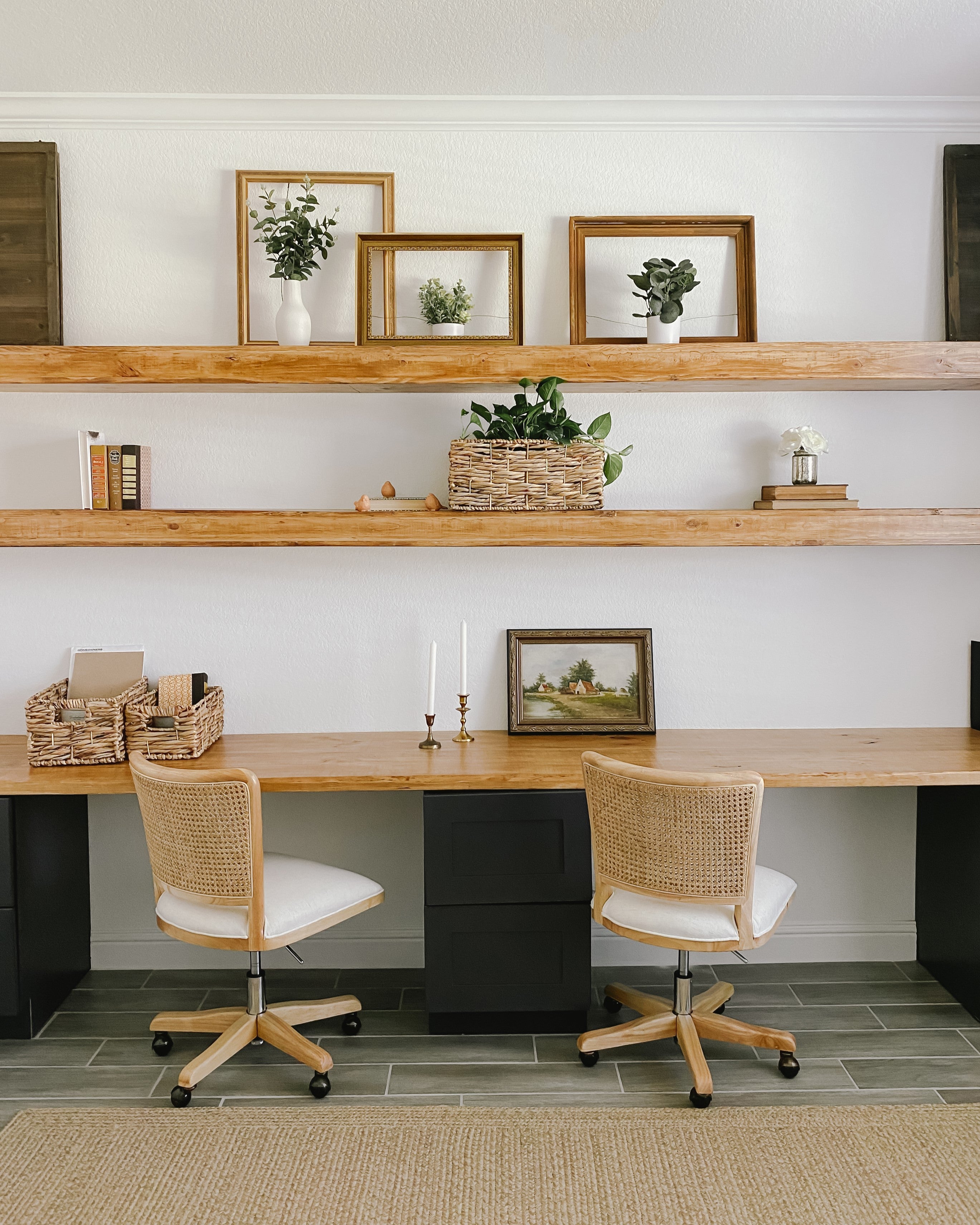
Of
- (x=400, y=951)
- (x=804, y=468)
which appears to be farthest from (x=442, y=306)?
(x=400, y=951)

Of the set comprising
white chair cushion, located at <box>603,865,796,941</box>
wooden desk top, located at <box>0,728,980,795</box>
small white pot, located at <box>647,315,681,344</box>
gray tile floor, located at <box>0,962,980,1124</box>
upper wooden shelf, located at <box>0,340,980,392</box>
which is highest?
small white pot, located at <box>647,315,681,344</box>

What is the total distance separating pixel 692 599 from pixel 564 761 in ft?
2.48

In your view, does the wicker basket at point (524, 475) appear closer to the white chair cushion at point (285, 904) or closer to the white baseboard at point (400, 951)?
the white chair cushion at point (285, 904)

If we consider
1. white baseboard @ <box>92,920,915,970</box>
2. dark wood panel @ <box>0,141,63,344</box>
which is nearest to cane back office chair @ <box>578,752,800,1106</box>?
white baseboard @ <box>92,920,915,970</box>

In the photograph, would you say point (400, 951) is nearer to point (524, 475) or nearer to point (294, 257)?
point (524, 475)

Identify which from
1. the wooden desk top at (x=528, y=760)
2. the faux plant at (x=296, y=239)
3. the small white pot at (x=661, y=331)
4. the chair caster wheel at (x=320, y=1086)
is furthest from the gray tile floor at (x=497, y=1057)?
the faux plant at (x=296, y=239)

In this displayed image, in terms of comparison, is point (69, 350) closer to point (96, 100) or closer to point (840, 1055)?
point (96, 100)

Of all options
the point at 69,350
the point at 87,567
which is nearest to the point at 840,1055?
the point at 87,567

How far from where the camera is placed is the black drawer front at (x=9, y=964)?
2.63 m

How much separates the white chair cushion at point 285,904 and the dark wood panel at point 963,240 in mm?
2446

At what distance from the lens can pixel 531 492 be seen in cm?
287

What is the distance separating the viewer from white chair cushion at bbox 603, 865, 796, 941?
238 cm

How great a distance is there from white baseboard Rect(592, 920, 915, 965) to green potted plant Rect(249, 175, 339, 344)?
6.89 feet

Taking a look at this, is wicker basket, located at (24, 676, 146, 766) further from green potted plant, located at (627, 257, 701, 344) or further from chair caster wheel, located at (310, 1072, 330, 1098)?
green potted plant, located at (627, 257, 701, 344)
